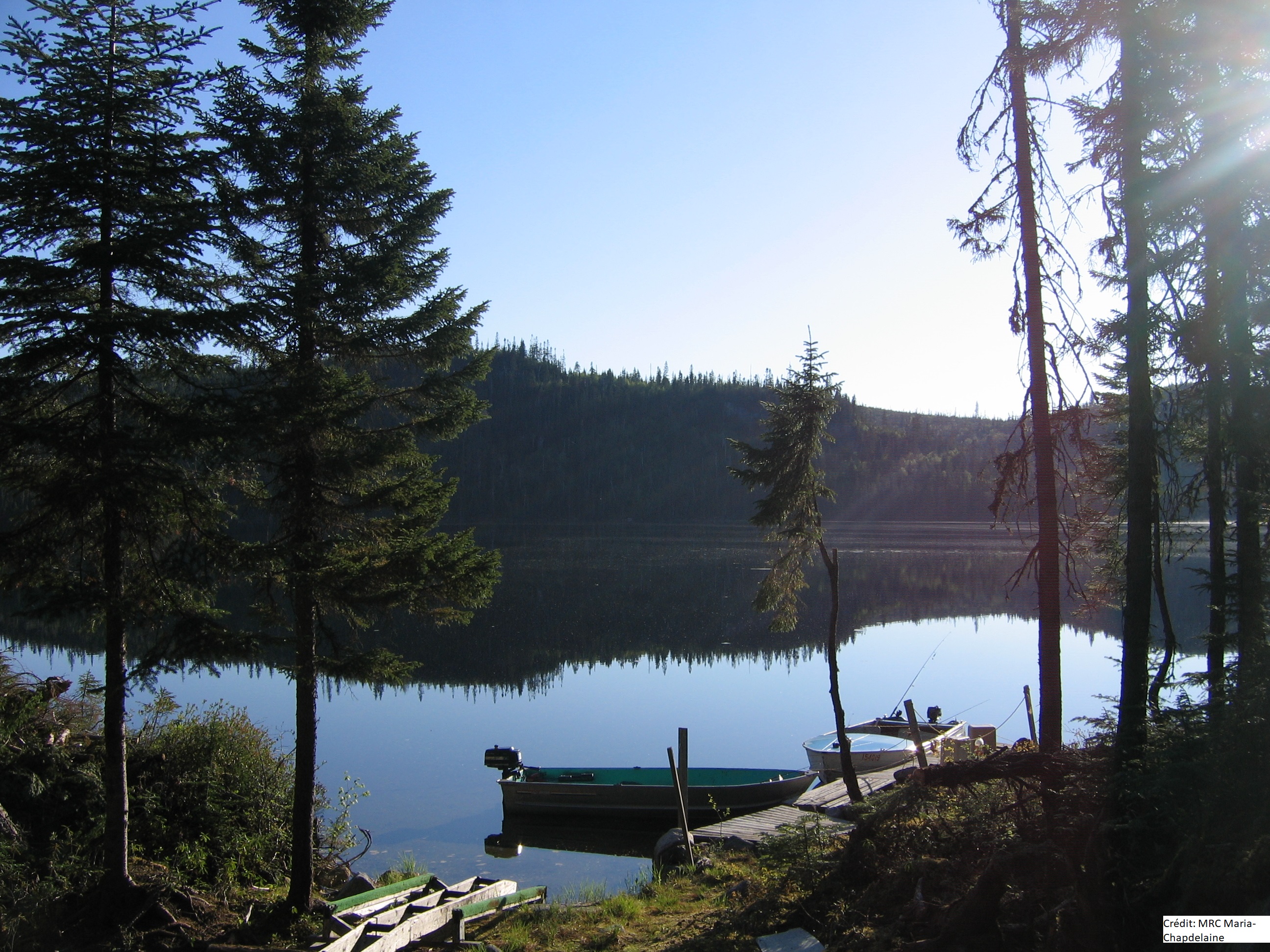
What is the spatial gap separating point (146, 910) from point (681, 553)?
205 feet

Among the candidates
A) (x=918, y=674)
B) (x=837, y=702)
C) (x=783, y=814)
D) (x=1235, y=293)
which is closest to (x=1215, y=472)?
(x=1235, y=293)

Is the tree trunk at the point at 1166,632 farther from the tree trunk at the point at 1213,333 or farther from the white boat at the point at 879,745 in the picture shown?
the white boat at the point at 879,745

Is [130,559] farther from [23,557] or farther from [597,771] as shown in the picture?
[597,771]

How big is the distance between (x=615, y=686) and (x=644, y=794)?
10.8 metres

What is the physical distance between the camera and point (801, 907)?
296 inches

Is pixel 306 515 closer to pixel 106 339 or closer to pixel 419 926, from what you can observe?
pixel 106 339

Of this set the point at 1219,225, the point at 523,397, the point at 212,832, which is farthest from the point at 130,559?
the point at 523,397

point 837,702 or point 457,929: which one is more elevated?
point 837,702

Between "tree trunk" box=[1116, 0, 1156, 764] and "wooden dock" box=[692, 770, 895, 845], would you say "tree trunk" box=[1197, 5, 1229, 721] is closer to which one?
"tree trunk" box=[1116, 0, 1156, 764]

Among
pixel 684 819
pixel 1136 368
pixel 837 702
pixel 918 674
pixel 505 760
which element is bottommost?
pixel 918 674

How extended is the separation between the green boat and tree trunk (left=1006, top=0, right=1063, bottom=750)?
9.40m

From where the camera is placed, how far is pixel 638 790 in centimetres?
1819

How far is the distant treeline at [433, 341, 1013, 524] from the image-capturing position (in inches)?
5187

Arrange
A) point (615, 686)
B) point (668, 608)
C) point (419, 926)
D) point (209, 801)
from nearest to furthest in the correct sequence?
point (419, 926) < point (209, 801) < point (615, 686) < point (668, 608)
